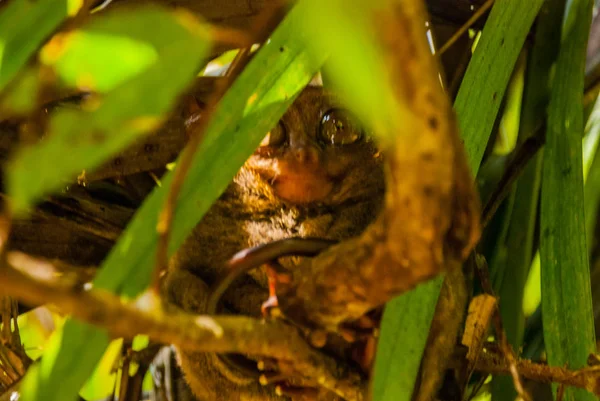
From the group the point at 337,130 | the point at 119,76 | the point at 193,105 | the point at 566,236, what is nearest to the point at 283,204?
the point at 337,130

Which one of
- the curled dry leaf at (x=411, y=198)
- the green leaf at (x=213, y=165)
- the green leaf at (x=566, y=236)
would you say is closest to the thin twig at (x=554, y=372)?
the green leaf at (x=566, y=236)

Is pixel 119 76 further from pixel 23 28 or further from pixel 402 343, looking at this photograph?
pixel 402 343

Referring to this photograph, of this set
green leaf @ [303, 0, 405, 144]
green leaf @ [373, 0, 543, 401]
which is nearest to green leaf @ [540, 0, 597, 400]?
green leaf @ [373, 0, 543, 401]

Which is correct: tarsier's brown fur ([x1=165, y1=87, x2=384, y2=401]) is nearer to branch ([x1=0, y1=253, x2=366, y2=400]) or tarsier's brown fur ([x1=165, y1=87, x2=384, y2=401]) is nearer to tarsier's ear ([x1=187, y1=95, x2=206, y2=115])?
tarsier's ear ([x1=187, y1=95, x2=206, y2=115])

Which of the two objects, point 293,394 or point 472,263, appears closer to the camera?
point 293,394

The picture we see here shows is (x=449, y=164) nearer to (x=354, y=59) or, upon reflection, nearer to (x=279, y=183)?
(x=354, y=59)

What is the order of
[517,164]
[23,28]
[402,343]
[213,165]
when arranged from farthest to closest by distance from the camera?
[517,164], [402,343], [213,165], [23,28]

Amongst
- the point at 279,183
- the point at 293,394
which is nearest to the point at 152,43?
the point at 293,394

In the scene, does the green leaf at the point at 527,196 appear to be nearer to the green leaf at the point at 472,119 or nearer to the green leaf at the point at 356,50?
the green leaf at the point at 472,119
